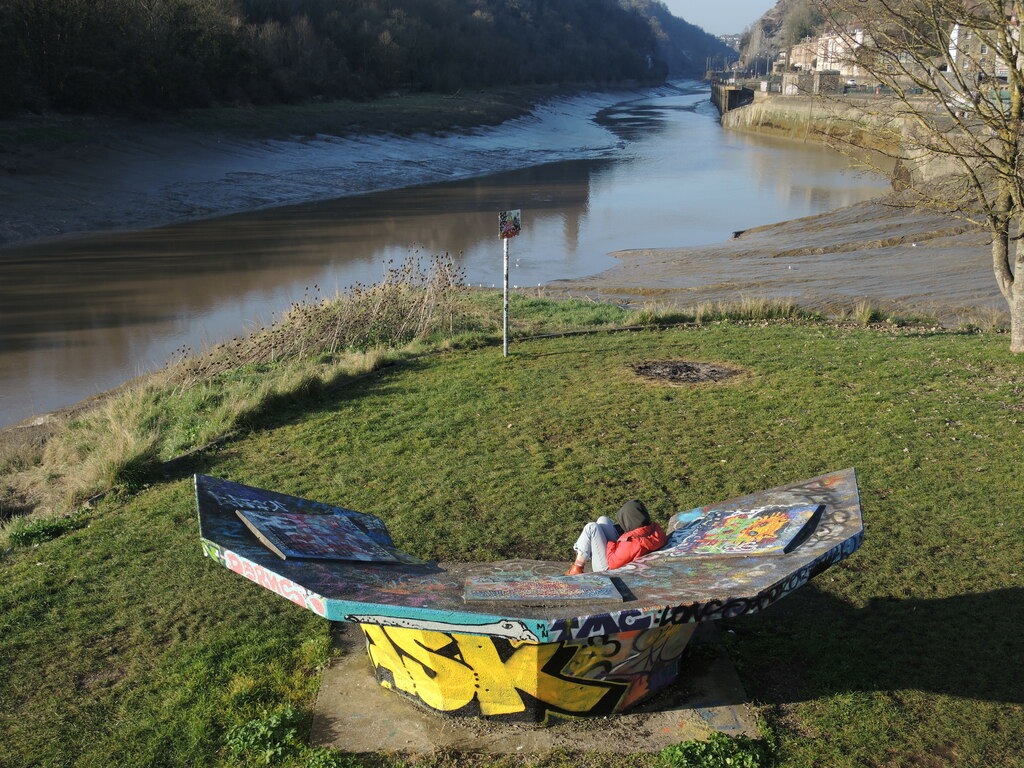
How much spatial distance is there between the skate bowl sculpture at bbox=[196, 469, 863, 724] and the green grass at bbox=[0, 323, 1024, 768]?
41 centimetres

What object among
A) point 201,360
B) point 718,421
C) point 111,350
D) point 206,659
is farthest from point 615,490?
point 111,350

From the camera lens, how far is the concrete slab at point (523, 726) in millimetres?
4863

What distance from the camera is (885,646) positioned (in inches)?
228

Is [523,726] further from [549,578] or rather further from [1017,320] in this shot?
[1017,320]

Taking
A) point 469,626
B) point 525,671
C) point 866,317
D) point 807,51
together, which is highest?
point 807,51

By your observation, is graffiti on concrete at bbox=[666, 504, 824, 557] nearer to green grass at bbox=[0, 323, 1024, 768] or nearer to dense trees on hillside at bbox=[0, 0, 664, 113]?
green grass at bbox=[0, 323, 1024, 768]

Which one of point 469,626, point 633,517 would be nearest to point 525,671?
point 469,626

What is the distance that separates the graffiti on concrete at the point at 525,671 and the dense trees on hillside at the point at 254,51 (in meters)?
41.0

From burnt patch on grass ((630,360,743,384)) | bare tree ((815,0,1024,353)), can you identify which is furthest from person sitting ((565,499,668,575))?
bare tree ((815,0,1024,353))

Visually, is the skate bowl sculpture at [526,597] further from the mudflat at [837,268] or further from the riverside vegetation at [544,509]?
the mudflat at [837,268]

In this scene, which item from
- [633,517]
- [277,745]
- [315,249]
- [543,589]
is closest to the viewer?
[543,589]

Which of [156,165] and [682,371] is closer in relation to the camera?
[682,371]

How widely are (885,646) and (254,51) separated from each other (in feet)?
200

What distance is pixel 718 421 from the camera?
10336 mm
